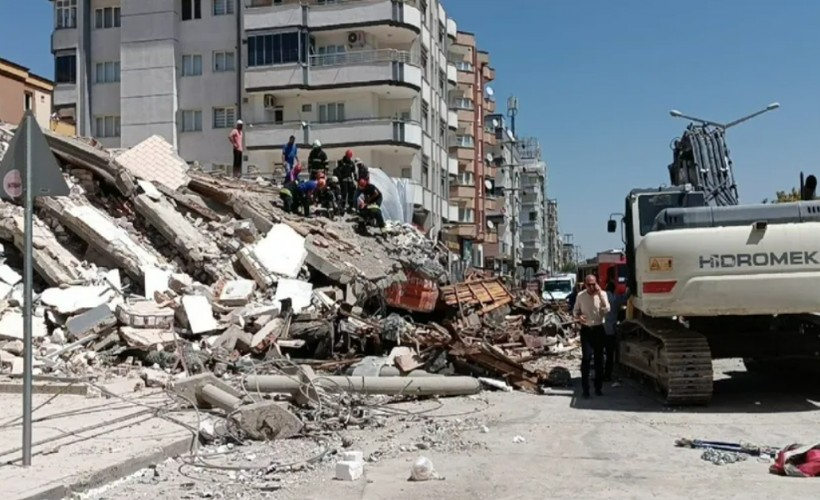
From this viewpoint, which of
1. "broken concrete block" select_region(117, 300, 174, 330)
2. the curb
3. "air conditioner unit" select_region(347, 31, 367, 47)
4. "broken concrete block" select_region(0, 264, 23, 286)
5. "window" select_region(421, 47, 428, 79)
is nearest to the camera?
the curb

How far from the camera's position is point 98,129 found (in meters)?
53.3

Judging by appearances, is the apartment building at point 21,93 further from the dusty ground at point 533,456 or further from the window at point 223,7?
the dusty ground at point 533,456

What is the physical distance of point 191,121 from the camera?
51000 millimetres

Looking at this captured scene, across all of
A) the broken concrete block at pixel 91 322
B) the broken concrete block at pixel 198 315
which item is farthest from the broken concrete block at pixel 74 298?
the broken concrete block at pixel 198 315

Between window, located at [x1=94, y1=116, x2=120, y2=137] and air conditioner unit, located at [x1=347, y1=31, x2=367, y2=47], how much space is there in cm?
1611

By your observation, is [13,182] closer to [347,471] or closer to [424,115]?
[347,471]

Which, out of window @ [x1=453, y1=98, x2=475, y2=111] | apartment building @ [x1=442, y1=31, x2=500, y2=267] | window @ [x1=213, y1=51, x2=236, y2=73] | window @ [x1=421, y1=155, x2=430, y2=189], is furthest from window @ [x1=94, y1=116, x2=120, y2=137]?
window @ [x1=453, y1=98, x2=475, y2=111]

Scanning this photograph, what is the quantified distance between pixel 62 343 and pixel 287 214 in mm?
8688

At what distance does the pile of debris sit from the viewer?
45.2 ft

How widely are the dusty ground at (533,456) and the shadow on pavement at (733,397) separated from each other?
37 millimetres

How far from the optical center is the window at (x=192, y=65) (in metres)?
50.8

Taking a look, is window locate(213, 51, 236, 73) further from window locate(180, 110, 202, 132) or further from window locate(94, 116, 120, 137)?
window locate(94, 116, 120, 137)

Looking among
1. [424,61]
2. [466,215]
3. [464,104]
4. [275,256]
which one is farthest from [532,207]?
[275,256]

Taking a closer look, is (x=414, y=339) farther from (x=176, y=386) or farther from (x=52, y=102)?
(x=52, y=102)
